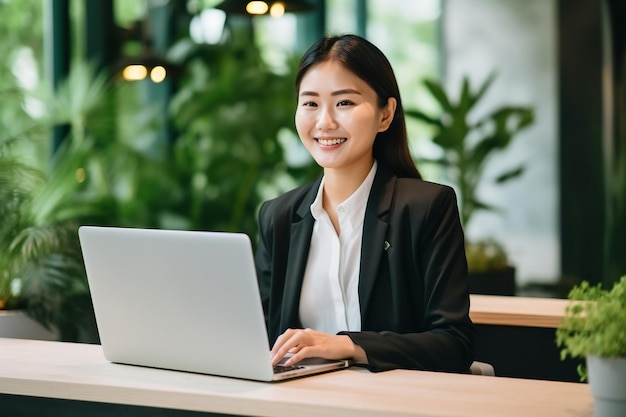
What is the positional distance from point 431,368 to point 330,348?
1.08 ft

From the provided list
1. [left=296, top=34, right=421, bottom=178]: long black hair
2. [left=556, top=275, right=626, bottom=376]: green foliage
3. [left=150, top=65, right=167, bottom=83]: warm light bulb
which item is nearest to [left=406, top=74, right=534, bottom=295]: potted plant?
[left=150, top=65, right=167, bottom=83]: warm light bulb

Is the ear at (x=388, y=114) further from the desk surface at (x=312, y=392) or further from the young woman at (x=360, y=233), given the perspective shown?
the desk surface at (x=312, y=392)

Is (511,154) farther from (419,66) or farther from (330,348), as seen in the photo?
(330,348)

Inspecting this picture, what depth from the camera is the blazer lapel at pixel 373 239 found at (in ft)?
9.32

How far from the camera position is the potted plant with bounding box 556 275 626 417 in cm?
185

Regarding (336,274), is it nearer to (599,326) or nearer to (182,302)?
(182,302)

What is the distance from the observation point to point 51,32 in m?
7.02

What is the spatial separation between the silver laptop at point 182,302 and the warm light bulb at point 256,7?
2.20m

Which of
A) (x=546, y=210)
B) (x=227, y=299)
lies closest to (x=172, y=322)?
(x=227, y=299)

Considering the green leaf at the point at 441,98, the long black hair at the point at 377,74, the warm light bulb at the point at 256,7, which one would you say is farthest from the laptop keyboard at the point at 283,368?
the green leaf at the point at 441,98

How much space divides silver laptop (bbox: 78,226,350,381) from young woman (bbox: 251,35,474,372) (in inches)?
16.8

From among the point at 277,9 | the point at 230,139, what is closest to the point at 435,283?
A: the point at 277,9

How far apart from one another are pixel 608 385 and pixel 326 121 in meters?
1.22

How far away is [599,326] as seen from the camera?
6.22 feet
